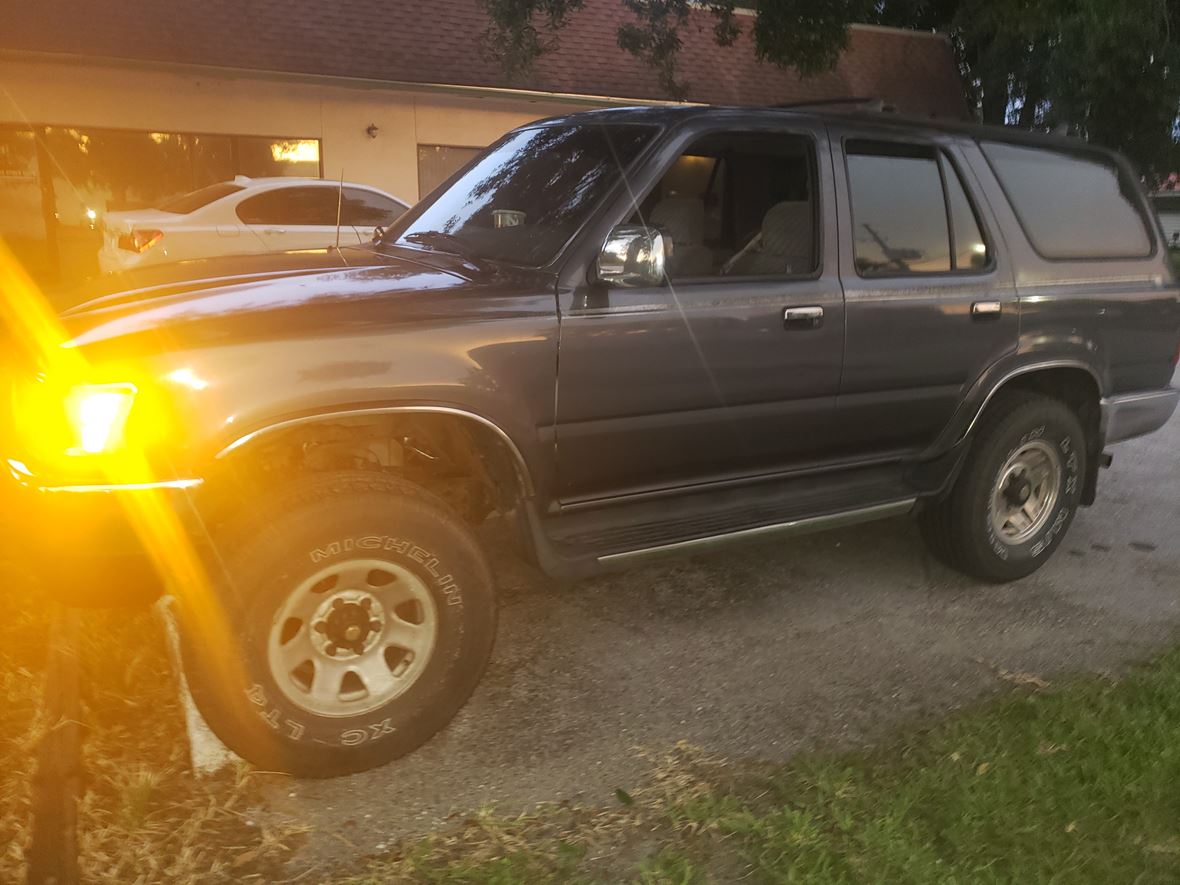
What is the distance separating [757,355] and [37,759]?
269 cm

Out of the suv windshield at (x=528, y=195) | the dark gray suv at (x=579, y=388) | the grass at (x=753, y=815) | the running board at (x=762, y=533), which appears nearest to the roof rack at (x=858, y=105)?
the dark gray suv at (x=579, y=388)

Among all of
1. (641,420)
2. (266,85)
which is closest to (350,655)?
(641,420)

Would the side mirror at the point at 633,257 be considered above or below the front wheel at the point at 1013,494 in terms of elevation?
above

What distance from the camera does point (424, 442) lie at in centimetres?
331

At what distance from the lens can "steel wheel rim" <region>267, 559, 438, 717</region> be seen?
9.33 ft

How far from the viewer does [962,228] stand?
418 cm

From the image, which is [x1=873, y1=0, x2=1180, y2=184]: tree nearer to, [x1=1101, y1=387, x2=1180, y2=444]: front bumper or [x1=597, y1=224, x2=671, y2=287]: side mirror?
[x1=1101, y1=387, x2=1180, y2=444]: front bumper

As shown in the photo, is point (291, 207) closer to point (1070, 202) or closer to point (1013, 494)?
point (1070, 202)

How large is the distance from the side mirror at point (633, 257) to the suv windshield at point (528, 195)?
0.63 ft

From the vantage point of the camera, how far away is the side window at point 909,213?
3877mm

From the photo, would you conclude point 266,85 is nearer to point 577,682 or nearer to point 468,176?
point 468,176

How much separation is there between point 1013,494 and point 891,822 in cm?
226

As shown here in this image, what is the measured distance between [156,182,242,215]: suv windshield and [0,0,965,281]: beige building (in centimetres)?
243

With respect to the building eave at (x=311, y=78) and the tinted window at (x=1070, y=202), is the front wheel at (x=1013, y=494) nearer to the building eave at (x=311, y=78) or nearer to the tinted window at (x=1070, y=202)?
the tinted window at (x=1070, y=202)
